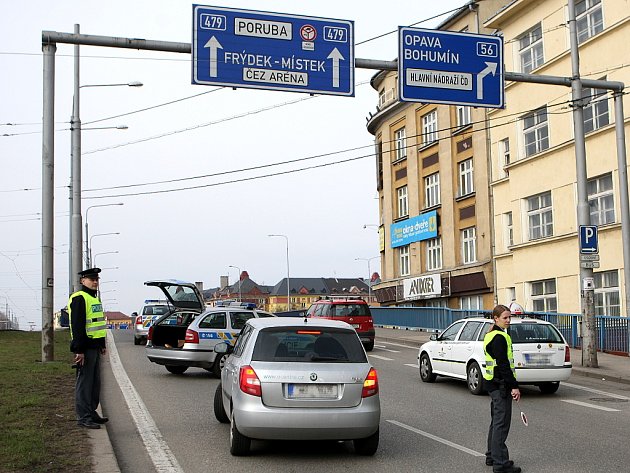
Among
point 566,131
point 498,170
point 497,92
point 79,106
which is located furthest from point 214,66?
point 498,170

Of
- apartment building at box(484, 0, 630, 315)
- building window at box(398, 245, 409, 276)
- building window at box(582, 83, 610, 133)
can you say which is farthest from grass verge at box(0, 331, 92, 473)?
building window at box(398, 245, 409, 276)

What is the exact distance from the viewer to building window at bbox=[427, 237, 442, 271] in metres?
46.4

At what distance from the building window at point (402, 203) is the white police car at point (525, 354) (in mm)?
35862

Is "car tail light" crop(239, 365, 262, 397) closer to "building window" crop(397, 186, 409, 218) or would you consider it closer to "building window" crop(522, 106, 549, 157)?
"building window" crop(522, 106, 549, 157)

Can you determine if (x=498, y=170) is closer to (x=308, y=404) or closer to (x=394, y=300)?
(x=394, y=300)

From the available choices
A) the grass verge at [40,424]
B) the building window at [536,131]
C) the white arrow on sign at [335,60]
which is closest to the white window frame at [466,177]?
the building window at [536,131]

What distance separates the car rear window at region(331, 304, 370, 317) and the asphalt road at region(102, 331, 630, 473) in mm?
10587

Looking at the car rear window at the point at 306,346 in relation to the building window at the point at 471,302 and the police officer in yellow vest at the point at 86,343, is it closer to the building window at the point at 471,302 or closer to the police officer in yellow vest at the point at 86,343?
the police officer in yellow vest at the point at 86,343

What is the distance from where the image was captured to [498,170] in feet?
116

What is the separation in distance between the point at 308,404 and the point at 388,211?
149 feet

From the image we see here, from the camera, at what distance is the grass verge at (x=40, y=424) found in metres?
7.47

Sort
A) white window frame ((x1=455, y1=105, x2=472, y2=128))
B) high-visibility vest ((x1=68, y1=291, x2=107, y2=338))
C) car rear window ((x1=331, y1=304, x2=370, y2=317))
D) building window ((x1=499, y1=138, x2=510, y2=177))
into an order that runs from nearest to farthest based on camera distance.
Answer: high-visibility vest ((x1=68, y1=291, x2=107, y2=338)) → car rear window ((x1=331, y1=304, x2=370, y2=317)) → building window ((x1=499, y1=138, x2=510, y2=177)) → white window frame ((x1=455, y1=105, x2=472, y2=128))

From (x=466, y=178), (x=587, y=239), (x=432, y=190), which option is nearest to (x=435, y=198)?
(x=432, y=190)

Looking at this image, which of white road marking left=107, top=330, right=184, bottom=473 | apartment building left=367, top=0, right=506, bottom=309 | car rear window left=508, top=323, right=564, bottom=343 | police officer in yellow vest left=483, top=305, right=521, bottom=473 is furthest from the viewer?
apartment building left=367, top=0, right=506, bottom=309
